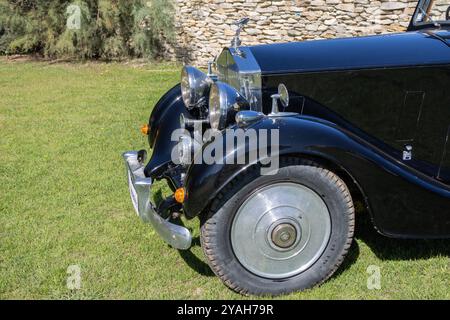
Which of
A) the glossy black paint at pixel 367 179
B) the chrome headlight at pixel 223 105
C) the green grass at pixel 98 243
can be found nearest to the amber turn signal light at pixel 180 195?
the glossy black paint at pixel 367 179

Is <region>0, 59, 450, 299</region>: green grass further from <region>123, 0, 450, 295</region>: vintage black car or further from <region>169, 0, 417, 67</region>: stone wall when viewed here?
<region>169, 0, 417, 67</region>: stone wall

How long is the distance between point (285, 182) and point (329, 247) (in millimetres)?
472

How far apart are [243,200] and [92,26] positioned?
10.1 metres

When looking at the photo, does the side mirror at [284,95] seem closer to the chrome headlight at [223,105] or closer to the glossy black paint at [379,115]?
the glossy black paint at [379,115]

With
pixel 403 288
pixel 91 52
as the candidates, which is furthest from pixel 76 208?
pixel 91 52

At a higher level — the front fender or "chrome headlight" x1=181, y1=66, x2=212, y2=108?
"chrome headlight" x1=181, y1=66, x2=212, y2=108

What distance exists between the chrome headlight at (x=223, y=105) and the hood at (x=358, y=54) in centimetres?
28

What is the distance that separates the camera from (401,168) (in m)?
2.76

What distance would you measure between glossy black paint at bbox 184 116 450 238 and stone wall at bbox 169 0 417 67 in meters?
6.95

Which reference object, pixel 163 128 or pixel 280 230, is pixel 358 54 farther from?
pixel 163 128

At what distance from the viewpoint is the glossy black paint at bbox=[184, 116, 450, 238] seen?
2537mm

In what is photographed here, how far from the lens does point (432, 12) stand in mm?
3828

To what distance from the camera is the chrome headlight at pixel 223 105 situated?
287 centimetres

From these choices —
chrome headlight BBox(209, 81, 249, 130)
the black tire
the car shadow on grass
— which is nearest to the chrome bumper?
the black tire
